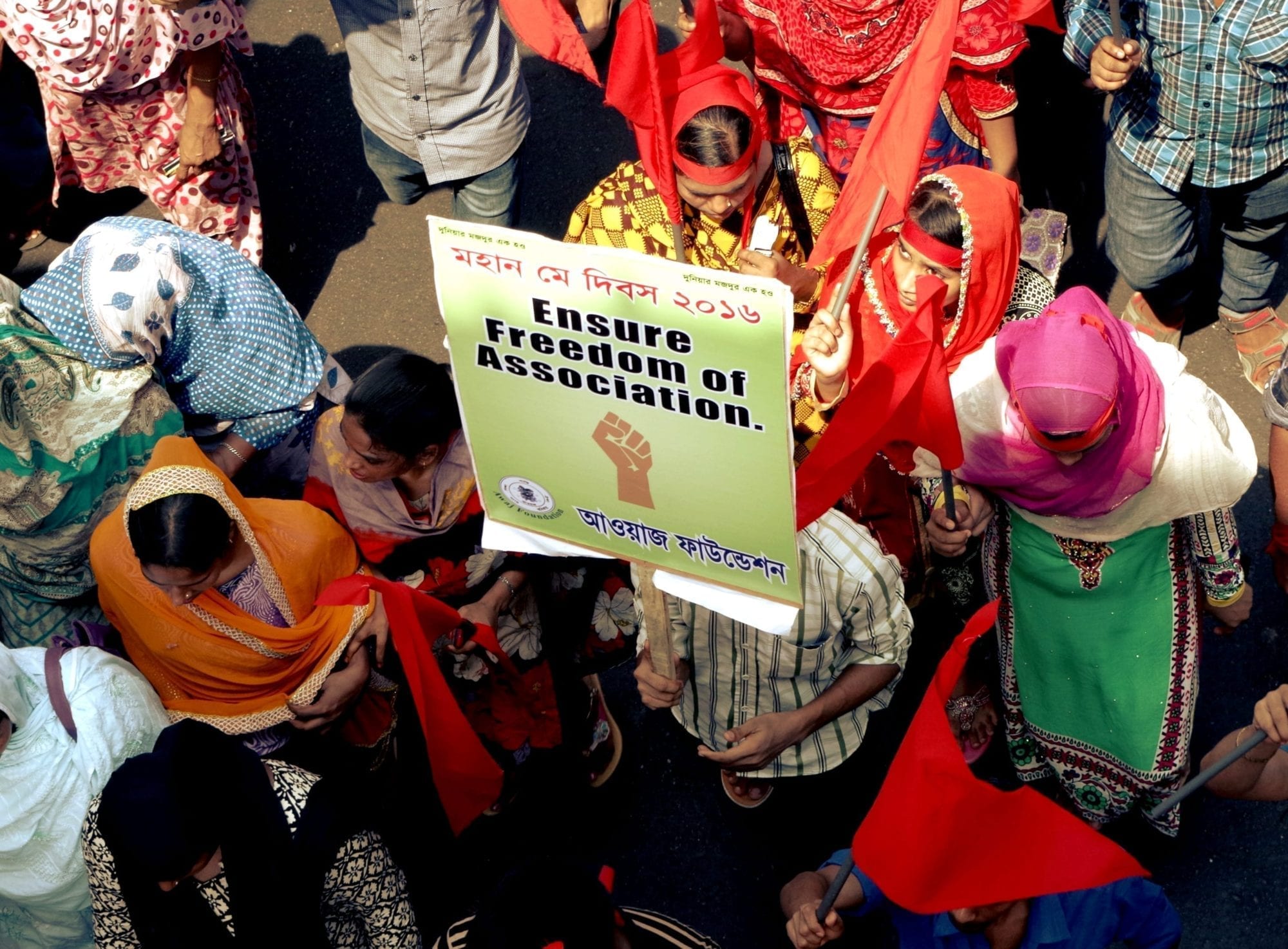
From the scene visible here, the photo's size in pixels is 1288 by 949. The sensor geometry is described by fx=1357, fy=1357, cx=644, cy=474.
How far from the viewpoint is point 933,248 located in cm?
307

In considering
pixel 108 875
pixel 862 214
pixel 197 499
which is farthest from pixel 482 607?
pixel 862 214

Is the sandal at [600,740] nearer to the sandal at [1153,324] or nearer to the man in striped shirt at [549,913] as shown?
the man in striped shirt at [549,913]

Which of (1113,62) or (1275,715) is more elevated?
(1113,62)

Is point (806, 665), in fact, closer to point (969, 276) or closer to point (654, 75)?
point (969, 276)

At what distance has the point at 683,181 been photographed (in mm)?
3307

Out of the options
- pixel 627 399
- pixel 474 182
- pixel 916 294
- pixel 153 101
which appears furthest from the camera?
pixel 153 101

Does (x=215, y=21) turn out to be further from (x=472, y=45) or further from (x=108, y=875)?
(x=108, y=875)

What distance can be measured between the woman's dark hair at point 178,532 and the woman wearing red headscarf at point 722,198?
1.18 m

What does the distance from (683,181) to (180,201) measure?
2.12 meters

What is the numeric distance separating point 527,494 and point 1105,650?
4.84 feet

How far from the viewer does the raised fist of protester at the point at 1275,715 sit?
8.09 ft

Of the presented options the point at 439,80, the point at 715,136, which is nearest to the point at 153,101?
the point at 439,80

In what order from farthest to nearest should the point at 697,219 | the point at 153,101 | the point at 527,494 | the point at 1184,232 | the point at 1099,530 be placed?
the point at 153,101 < the point at 1184,232 < the point at 697,219 < the point at 1099,530 < the point at 527,494

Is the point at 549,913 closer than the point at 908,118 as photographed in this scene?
Yes
